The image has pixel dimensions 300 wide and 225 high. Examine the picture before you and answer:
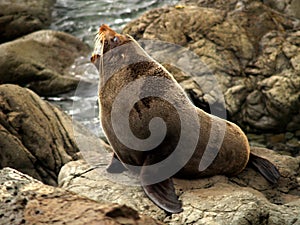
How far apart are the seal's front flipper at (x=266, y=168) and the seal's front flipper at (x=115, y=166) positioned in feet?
4.70

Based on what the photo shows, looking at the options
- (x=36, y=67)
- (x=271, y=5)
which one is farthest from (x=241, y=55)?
(x=36, y=67)

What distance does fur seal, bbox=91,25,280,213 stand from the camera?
5.36 m

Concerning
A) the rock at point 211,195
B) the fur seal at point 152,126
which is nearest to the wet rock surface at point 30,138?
the rock at point 211,195

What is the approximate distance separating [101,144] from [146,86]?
7.14 ft

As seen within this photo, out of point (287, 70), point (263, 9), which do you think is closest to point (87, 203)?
point (287, 70)

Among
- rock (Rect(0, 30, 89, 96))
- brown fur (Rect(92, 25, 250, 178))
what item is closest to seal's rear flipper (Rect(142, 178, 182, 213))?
brown fur (Rect(92, 25, 250, 178))

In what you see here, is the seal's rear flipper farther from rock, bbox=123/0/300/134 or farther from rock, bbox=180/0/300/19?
rock, bbox=180/0/300/19

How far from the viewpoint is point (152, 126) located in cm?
534

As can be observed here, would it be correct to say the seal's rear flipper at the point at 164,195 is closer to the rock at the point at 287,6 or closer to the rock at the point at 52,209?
the rock at the point at 52,209

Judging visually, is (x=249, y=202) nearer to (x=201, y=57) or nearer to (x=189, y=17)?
(x=201, y=57)

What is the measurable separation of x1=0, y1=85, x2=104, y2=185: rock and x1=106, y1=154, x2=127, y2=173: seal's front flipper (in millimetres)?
1106

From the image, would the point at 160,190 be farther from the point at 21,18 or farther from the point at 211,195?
the point at 21,18

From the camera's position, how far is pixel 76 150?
7715 millimetres

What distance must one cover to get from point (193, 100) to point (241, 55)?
1.44 m
